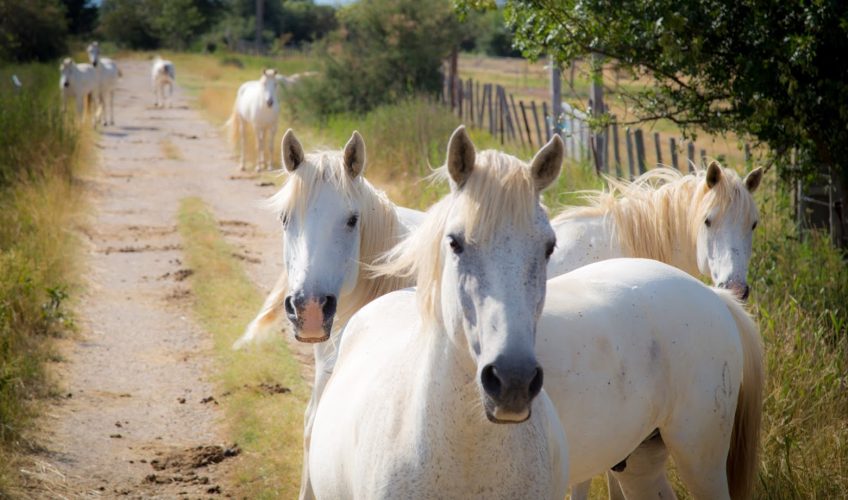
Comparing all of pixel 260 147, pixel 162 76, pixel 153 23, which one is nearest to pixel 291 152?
→ pixel 260 147

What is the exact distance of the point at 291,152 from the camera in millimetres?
4266

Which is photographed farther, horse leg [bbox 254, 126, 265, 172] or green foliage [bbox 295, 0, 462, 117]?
green foliage [bbox 295, 0, 462, 117]

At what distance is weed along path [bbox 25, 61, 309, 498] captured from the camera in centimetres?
521

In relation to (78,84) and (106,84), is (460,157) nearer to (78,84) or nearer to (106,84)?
(78,84)

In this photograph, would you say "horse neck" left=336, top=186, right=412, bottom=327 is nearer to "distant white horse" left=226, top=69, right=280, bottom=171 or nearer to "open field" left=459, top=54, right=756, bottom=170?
"open field" left=459, top=54, right=756, bottom=170

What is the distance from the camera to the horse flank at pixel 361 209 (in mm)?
4203

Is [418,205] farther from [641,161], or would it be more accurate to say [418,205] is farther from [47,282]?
[47,282]

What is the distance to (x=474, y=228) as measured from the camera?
7.90ft

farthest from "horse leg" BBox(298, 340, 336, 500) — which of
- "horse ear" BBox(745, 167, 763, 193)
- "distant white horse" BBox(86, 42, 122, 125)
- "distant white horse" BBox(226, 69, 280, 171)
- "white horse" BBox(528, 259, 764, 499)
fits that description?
"distant white horse" BBox(86, 42, 122, 125)

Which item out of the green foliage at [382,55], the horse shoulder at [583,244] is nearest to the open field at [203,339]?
the horse shoulder at [583,244]

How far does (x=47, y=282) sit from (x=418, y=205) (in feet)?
13.8

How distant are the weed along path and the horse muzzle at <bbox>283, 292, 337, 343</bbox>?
1.45m

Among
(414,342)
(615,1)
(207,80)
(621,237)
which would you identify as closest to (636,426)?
(414,342)

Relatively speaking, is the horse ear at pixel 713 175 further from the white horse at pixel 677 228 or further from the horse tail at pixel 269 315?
the horse tail at pixel 269 315
